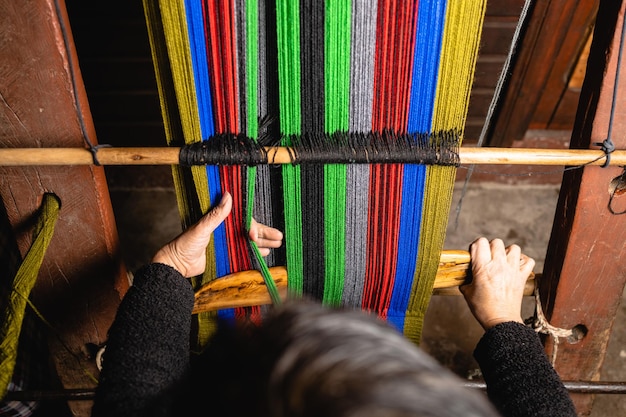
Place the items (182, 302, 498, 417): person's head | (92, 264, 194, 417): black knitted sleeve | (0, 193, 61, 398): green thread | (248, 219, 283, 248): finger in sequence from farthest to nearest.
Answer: (248, 219, 283, 248): finger
(0, 193, 61, 398): green thread
(92, 264, 194, 417): black knitted sleeve
(182, 302, 498, 417): person's head

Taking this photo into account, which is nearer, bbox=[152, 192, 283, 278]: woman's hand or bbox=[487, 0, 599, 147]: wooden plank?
bbox=[152, 192, 283, 278]: woman's hand

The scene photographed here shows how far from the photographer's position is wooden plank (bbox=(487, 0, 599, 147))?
276 cm

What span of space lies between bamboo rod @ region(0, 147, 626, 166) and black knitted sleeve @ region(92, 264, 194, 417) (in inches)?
11.2

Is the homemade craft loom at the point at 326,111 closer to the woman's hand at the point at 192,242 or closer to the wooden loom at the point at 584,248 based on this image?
the woman's hand at the point at 192,242

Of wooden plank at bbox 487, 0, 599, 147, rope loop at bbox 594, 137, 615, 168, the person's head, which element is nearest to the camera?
the person's head

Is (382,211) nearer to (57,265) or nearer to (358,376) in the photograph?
(358,376)

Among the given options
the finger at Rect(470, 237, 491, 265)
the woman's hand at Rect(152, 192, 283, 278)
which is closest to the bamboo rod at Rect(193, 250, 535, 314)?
the finger at Rect(470, 237, 491, 265)

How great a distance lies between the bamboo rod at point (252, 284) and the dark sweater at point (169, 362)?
200mm

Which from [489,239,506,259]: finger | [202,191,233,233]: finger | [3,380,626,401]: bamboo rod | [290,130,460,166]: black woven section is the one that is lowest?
[3,380,626,401]: bamboo rod

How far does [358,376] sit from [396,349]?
0.26 ft

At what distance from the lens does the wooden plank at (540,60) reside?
9.06 ft

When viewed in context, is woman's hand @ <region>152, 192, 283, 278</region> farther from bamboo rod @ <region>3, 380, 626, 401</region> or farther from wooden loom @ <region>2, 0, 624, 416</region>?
bamboo rod @ <region>3, 380, 626, 401</region>

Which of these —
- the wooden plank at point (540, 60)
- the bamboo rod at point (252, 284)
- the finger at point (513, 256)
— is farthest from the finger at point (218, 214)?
the wooden plank at point (540, 60)

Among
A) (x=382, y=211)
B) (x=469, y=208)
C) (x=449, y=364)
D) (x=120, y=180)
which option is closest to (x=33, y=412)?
(x=382, y=211)
